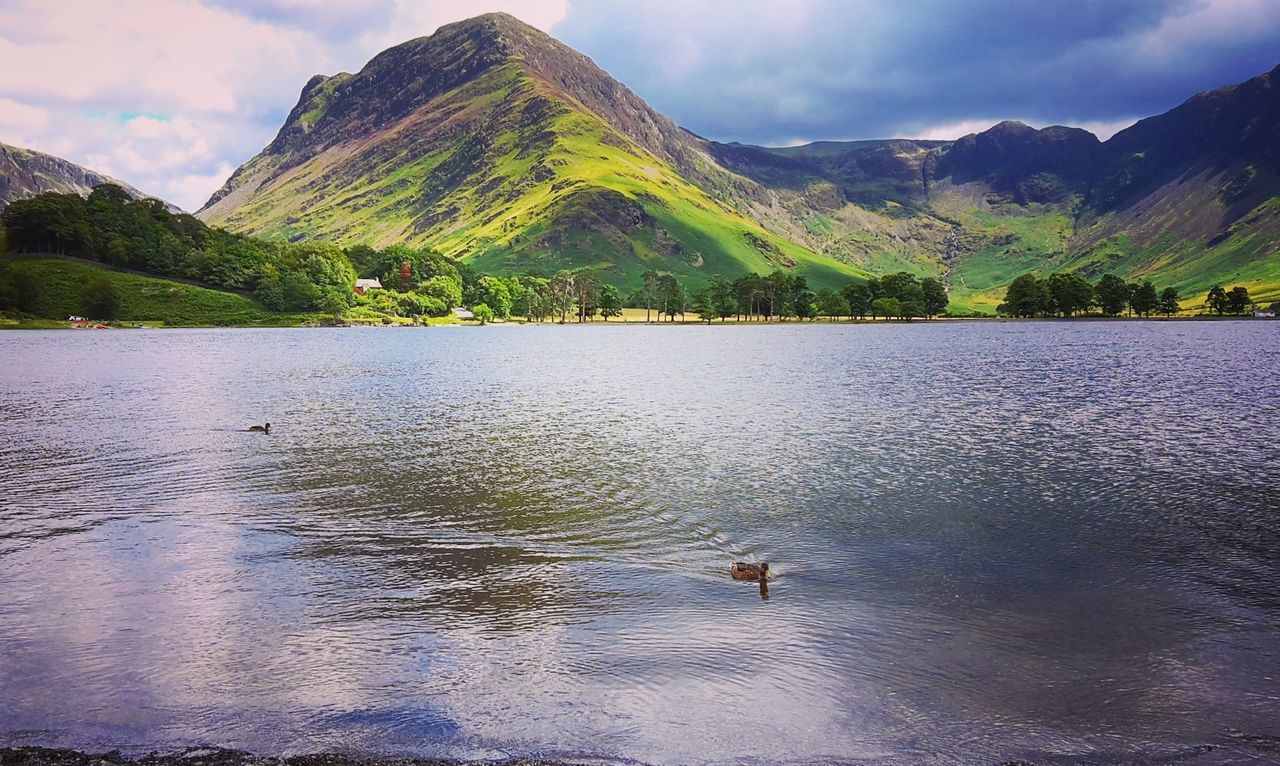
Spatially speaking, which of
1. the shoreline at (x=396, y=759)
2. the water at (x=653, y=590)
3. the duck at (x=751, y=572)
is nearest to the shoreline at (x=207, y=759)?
the shoreline at (x=396, y=759)

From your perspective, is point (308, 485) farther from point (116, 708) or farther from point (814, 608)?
point (814, 608)

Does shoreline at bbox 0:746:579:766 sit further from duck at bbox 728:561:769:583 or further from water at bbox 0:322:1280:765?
duck at bbox 728:561:769:583

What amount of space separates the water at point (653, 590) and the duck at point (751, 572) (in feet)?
2.73

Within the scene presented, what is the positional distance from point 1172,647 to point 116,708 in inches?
863

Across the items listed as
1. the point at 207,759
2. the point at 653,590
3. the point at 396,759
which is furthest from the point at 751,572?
the point at 207,759

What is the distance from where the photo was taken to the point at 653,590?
22.1 metres

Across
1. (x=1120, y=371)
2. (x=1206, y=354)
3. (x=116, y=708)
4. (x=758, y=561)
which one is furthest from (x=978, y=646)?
(x=1206, y=354)

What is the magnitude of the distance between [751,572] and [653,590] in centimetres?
290

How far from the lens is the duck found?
888 inches

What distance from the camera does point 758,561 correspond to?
81.6ft

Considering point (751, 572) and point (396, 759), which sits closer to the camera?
point (396, 759)

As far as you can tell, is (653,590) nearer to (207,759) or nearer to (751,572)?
(751,572)

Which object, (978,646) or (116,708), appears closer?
(116,708)

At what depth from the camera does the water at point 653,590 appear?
14.7 metres
